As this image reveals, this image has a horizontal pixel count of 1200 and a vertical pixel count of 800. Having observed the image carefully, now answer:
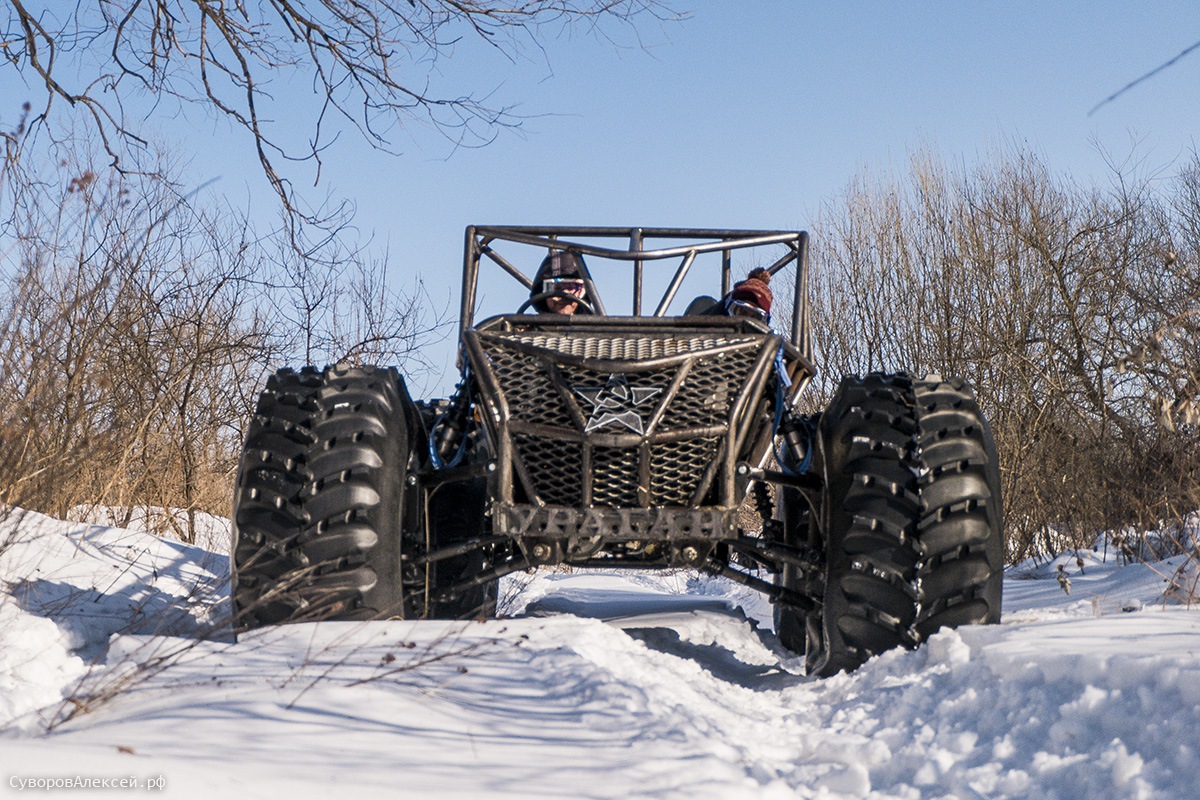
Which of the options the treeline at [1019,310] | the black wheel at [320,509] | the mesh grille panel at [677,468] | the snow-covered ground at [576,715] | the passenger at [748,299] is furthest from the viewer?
the treeline at [1019,310]

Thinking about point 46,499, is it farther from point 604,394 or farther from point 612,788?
point 612,788

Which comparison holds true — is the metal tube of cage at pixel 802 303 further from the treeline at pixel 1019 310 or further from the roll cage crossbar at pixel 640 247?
the treeline at pixel 1019 310

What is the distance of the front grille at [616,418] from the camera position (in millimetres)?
4176

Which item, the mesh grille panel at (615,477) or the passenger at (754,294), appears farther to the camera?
the passenger at (754,294)

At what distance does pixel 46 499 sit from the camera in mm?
4172

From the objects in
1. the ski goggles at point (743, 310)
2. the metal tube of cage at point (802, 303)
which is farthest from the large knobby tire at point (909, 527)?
the metal tube of cage at point (802, 303)

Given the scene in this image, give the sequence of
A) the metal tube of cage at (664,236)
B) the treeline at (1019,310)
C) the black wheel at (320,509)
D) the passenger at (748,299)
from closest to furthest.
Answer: the black wheel at (320,509) < the metal tube of cage at (664,236) < the passenger at (748,299) < the treeline at (1019,310)

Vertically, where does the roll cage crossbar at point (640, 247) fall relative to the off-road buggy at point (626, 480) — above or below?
above

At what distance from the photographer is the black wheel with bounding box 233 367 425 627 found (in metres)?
4.09

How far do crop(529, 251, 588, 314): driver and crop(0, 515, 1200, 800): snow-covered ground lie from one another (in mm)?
1924

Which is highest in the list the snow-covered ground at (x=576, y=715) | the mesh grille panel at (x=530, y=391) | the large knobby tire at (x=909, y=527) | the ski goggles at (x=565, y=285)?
the ski goggles at (x=565, y=285)

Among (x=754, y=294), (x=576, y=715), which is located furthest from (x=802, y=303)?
(x=576, y=715)

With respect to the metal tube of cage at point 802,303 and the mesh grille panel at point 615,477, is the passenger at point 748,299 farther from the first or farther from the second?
the mesh grille panel at point 615,477

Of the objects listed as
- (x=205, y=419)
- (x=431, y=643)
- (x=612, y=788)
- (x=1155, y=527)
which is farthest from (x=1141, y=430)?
Answer: (x=612, y=788)
